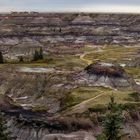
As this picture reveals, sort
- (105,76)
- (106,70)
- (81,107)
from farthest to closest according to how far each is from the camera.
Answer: (106,70) → (105,76) → (81,107)

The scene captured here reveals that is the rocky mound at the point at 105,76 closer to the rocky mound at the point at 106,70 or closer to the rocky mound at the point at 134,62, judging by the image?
the rocky mound at the point at 106,70

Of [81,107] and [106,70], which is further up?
[81,107]

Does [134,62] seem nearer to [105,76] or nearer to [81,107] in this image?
[105,76]

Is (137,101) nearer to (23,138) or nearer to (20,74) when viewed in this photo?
(23,138)

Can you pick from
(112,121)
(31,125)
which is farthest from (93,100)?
(112,121)

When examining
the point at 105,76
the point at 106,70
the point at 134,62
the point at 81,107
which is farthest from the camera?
the point at 134,62

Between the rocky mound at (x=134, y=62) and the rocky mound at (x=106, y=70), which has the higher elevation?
the rocky mound at (x=106, y=70)

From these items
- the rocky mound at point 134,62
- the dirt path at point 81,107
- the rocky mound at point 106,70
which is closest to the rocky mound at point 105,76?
the rocky mound at point 106,70

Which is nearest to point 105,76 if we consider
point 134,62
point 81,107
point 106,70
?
point 106,70
